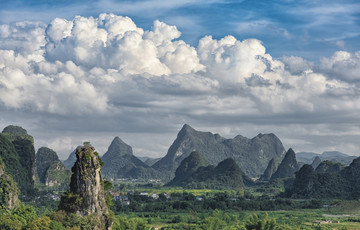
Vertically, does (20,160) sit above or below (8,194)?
above

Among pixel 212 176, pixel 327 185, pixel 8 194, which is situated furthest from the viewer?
pixel 212 176

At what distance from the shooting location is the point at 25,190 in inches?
4592

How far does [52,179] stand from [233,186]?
54.9 meters

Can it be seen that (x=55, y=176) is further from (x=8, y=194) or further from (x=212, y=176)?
(x=8, y=194)

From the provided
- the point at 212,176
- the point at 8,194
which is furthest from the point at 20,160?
the point at 212,176

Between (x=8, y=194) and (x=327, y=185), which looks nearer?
(x=8, y=194)

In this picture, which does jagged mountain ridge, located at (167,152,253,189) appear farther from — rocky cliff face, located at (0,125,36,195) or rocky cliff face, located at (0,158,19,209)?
rocky cliff face, located at (0,158,19,209)

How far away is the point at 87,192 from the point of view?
158 ft

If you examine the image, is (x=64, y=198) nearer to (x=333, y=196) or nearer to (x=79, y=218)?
(x=79, y=218)

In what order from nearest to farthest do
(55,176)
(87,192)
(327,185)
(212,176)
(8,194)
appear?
(87,192), (8,194), (327,185), (55,176), (212,176)

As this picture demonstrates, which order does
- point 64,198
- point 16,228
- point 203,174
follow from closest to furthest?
1. point 16,228
2. point 64,198
3. point 203,174

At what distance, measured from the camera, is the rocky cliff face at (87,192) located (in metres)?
47.8

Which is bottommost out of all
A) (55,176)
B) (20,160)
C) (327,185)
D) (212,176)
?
(327,185)

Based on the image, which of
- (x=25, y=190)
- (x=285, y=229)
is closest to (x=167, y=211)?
(x=25, y=190)
